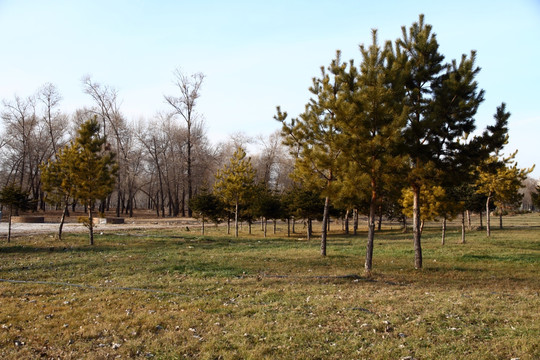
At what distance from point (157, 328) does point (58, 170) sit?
1913cm

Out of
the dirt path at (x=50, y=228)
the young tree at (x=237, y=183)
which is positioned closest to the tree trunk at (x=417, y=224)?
the young tree at (x=237, y=183)

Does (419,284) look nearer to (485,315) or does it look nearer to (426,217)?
(485,315)

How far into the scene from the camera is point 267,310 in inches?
273

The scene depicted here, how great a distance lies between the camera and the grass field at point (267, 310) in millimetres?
5105

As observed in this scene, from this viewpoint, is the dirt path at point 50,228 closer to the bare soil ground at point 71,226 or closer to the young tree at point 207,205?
the bare soil ground at point 71,226

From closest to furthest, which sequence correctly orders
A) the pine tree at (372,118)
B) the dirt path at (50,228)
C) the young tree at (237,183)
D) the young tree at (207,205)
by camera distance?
the pine tree at (372,118)
the dirt path at (50,228)
the young tree at (237,183)
the young tree at (207,205)

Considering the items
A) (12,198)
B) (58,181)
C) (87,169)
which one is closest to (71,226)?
(12,198)

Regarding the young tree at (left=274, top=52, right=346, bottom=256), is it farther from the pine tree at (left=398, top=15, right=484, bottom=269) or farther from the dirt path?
the dirt path

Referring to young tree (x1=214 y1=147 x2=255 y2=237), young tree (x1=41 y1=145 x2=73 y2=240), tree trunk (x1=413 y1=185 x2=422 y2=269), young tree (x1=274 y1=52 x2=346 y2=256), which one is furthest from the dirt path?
tree trunk (x1=413 y1=185 x2=422 y2=269)

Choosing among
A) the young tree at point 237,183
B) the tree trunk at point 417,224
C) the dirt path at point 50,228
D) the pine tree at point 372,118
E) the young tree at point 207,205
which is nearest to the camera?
the pine tree at point 372,118

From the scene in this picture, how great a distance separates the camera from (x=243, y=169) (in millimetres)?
28844

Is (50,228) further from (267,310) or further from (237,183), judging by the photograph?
(267,310)

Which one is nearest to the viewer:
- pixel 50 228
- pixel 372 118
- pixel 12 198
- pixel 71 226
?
pixel 372 118

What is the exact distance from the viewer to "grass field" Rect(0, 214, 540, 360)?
511cm
